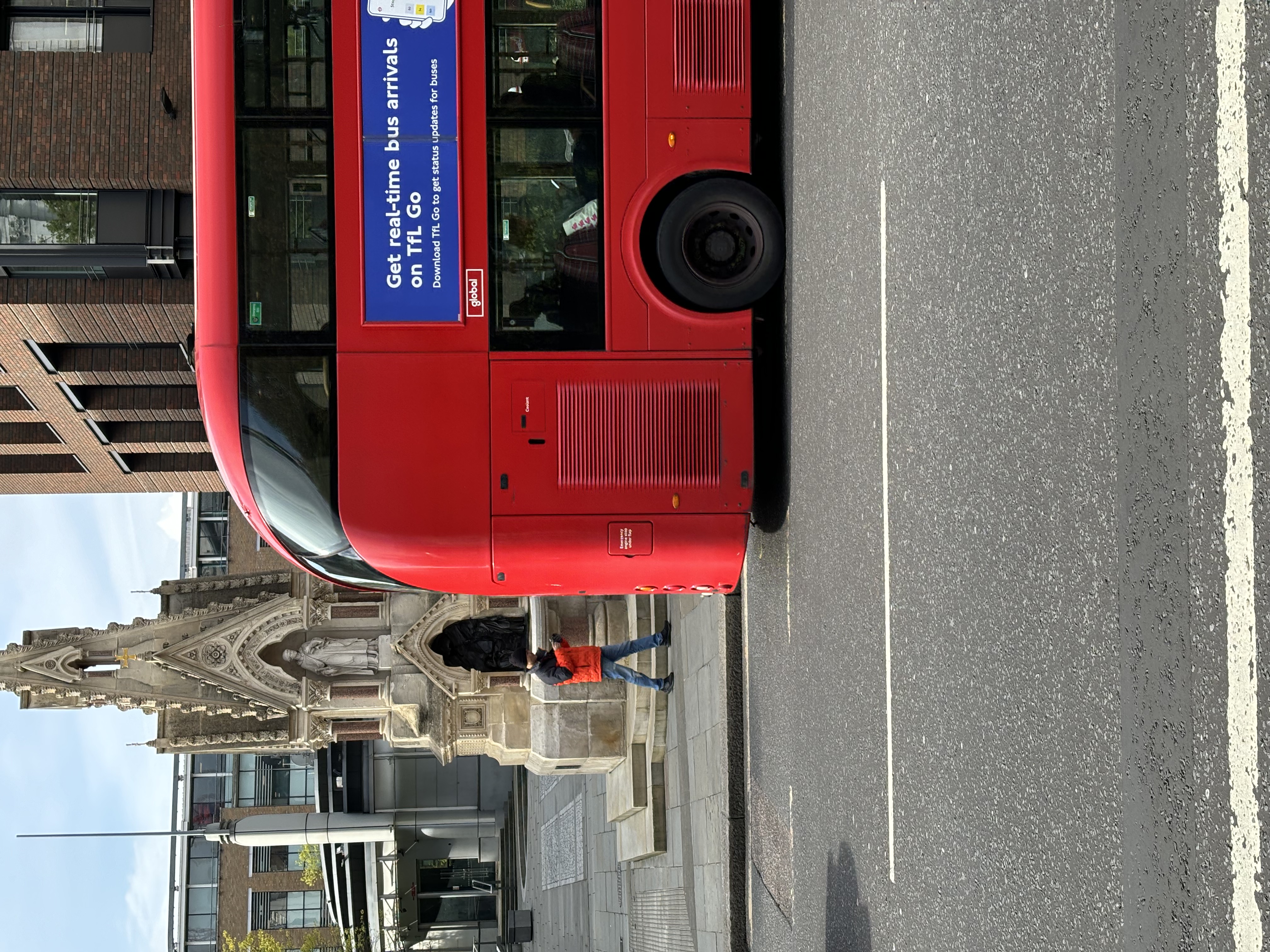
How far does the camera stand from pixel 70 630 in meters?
13.1

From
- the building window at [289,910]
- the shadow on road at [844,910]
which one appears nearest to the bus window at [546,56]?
the shadow on road at [844,910]

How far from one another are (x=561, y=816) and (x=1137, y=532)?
2047cm

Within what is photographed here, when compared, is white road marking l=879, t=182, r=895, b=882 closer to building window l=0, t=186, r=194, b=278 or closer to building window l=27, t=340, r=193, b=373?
building window l=0, t=186, r=194, b=278

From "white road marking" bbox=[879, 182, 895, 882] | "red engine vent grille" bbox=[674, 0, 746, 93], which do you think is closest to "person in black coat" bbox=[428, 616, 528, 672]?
"red engine vent grille" bbox=[674, 0, 746, 93]

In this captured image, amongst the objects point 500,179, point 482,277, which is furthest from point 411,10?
point 482,277

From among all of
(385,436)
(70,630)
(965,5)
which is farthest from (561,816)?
(965,5)

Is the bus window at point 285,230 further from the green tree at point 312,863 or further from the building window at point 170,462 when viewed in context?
the green tree at point 312,863

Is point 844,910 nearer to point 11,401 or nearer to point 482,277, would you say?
point 482,277

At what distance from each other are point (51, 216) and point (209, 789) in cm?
3139

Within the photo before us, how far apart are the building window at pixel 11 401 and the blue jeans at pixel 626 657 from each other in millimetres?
9669

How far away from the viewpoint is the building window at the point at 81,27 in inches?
530

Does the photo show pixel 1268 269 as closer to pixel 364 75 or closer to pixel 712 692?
pixel 364 75

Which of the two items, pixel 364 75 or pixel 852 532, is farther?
pixel 364 75

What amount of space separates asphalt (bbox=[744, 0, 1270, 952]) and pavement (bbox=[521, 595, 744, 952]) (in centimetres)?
238
